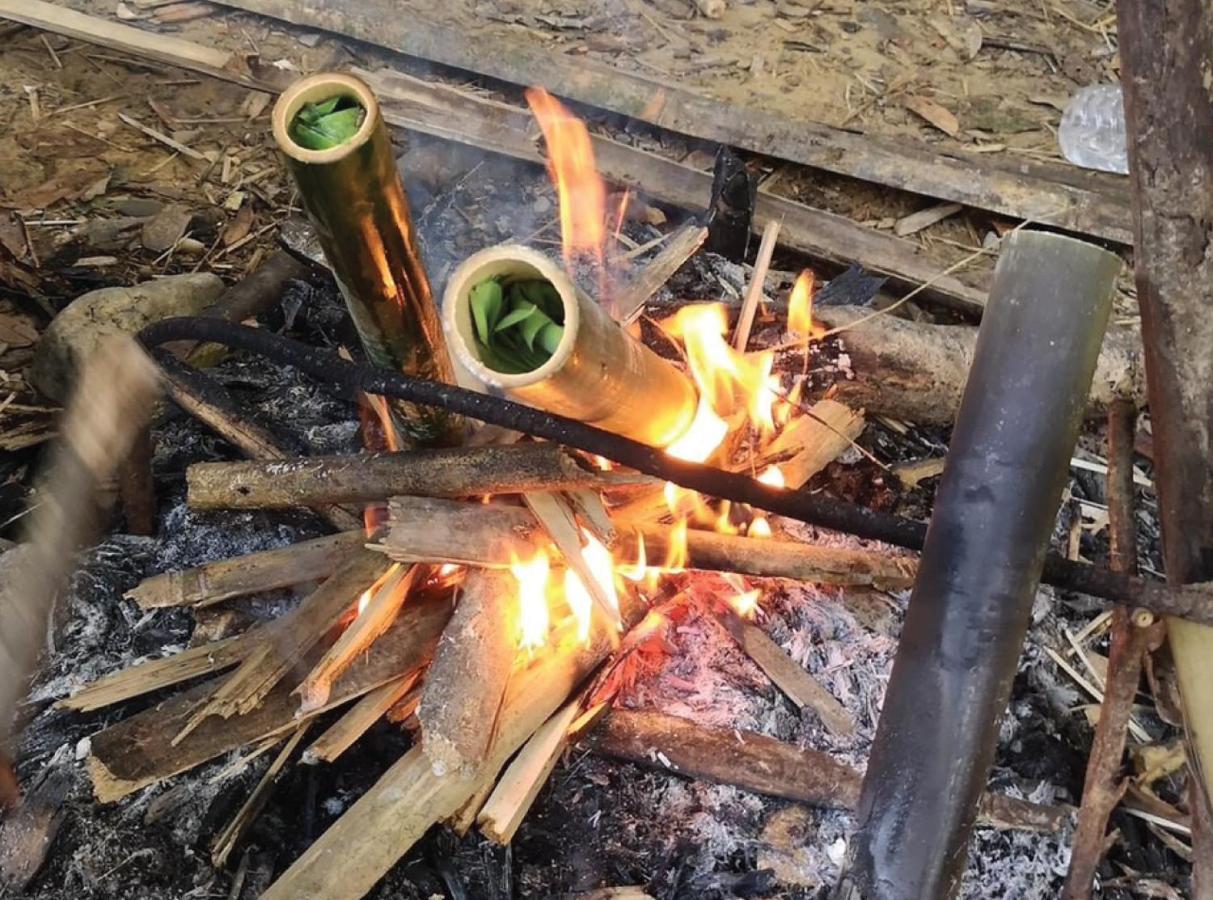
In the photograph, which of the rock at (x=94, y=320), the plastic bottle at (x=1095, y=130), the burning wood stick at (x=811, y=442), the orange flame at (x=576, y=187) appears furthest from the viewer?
the plastic bottle at (x=1095, y=130)

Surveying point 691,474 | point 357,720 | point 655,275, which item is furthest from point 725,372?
point 357,720

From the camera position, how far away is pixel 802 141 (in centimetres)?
438

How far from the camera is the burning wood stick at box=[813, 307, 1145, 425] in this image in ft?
10.6

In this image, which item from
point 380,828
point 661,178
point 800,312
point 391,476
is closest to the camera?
point 380,828

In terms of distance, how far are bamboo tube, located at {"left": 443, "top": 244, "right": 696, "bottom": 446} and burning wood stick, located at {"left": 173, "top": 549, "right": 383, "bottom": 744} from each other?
81cm

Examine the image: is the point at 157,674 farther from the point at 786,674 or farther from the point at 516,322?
the point at 786,674

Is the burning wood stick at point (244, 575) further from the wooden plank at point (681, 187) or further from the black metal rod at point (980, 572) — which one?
the wooden plank at point (681, 187)

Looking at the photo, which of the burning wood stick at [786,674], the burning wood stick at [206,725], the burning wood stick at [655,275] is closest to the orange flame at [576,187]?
the burning wood stick at [655,275]

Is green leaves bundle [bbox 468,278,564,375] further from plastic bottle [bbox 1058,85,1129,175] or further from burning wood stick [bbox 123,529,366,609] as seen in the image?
plastic bottle [bbox 1058,85,1129,175]

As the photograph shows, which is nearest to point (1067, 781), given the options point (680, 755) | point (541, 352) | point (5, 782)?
point (680, 755)

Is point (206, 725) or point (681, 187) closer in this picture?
point (206, 725)

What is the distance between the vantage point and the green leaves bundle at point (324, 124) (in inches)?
75.4

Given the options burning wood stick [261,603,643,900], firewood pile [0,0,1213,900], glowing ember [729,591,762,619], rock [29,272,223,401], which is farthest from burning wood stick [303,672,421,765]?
rock [29,272,223,401]

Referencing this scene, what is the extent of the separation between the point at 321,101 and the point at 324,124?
0.06 metres
